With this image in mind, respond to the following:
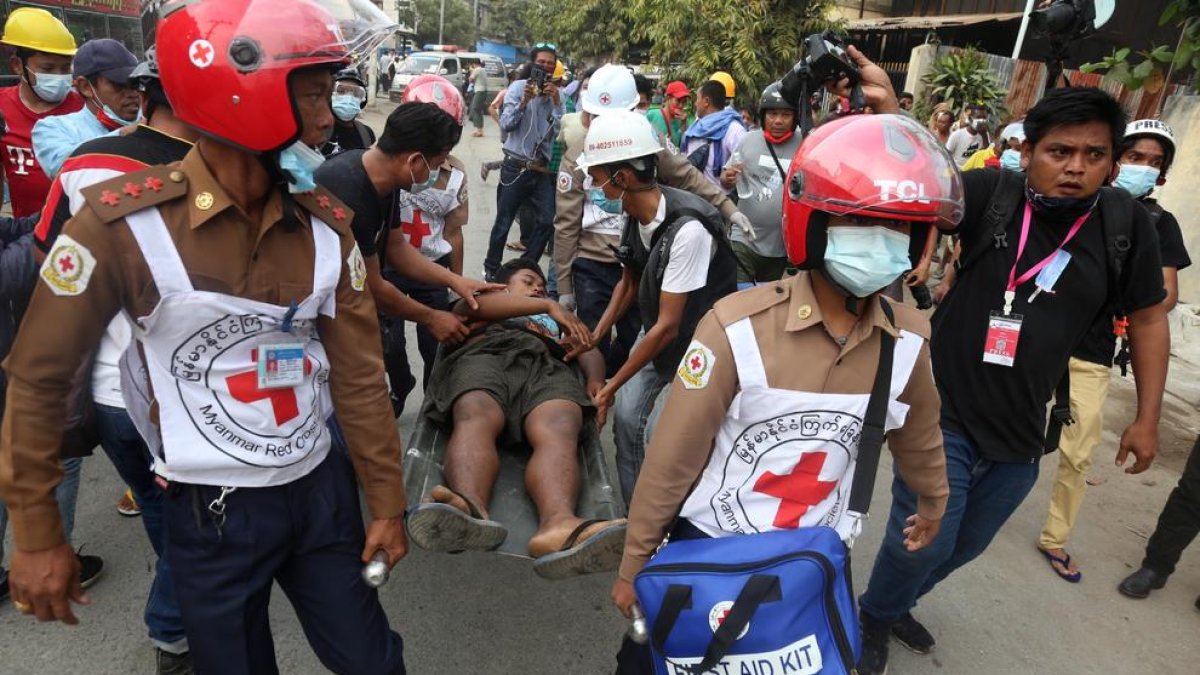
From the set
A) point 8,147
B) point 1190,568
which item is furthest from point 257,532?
point 1190,568

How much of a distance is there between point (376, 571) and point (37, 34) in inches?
135

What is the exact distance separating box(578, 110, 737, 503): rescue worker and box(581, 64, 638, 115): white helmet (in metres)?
2.51

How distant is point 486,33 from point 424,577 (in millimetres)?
67719

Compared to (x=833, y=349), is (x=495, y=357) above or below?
below

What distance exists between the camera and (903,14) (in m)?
20.0

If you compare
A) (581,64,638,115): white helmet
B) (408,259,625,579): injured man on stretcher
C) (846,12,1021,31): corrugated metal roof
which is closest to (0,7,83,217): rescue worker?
(408,259,625,579): injured man on stretcher

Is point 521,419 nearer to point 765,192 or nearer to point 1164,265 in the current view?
point 765,192

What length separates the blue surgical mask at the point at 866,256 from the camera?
1573 millimetres

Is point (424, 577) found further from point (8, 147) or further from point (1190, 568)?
point (1190, 568)

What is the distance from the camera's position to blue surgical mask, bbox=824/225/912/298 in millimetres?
1573

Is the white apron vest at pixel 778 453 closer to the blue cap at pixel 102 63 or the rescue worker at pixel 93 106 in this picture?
the rescue worker at pixel 93 106

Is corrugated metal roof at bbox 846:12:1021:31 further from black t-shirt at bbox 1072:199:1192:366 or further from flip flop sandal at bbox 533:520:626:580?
flip flop sandal at bbox 533:520:626:580

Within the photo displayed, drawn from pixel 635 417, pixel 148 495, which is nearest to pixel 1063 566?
pixel 635 417

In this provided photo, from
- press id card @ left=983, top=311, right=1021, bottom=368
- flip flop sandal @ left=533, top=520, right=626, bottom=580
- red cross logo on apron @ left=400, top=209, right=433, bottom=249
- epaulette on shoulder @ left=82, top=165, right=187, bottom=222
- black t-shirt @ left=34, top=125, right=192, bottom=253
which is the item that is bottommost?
flip flop sandal @ left=533, top=520, right=626, bottom=580
